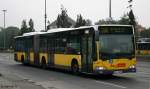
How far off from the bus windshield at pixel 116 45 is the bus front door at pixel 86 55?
0.97 m

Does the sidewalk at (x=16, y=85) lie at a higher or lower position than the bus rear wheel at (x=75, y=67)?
lower

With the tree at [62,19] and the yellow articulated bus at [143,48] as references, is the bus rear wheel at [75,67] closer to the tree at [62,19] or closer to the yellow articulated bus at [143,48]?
the yellow articulated bus at [143,48]

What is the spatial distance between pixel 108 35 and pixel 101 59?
1.28m

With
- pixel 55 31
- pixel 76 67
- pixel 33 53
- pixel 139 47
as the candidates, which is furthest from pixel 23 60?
pixel 139 47

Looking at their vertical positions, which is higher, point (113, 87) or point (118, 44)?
point (118, 44)

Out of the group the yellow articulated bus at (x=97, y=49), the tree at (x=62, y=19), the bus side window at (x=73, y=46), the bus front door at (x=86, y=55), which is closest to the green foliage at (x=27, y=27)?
the tree at (x=62, y=19)

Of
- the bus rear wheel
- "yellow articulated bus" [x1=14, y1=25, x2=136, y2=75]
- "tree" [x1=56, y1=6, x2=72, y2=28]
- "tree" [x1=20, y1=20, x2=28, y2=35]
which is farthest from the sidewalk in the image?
"tree" [x1=20, y1=20, x2=28, y2=35]

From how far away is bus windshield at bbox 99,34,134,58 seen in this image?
20375 mm

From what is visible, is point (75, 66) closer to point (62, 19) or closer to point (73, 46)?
point (73, 46)

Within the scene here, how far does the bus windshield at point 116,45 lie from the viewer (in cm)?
2038

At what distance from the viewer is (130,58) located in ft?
68.4

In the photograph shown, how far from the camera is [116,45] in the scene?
2055 centimetres

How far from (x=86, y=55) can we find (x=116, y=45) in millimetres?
1834

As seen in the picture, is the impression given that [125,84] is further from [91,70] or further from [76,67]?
[76,67]
